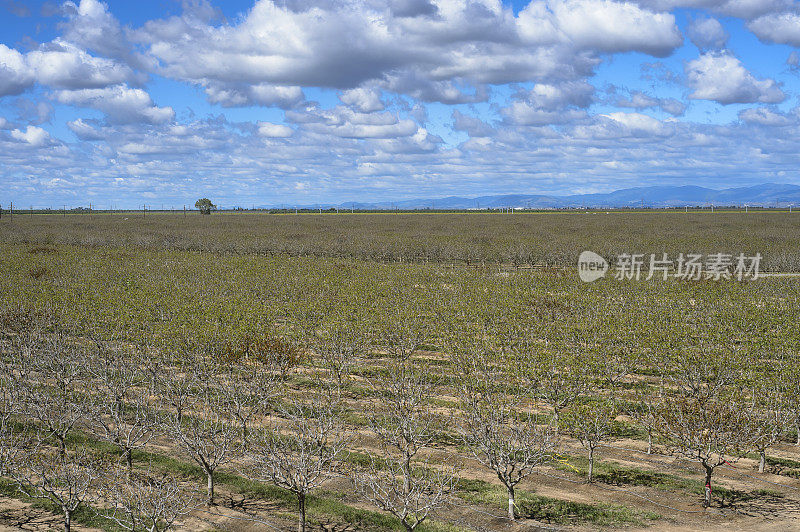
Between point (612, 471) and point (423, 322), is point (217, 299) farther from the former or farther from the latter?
point (612, 471)

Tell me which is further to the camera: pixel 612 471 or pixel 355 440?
pixel 355 440

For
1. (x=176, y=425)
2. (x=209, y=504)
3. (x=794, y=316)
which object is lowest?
(x=209, y=504)

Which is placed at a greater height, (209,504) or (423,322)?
(423,322)

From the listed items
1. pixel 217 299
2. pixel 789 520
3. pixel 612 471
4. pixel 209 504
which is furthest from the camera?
pixel 217 299

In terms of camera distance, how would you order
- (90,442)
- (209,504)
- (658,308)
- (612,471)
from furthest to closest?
(658,308), (90,442), (612,471), (209,504)

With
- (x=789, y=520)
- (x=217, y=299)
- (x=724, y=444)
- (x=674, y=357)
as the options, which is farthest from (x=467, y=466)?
(x=217, y=299)

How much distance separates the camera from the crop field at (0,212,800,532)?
11.9m

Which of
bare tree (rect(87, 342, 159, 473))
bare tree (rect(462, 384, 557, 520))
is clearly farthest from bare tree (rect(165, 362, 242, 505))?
bare tree (rect(462, 384, 557, 520))

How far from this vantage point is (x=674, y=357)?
19094 millimetres

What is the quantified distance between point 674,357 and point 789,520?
795cm

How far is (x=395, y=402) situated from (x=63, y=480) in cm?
765

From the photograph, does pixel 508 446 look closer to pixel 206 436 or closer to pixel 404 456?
pixel 404 456

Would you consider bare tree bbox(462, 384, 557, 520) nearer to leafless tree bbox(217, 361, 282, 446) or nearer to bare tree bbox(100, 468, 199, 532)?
leafless tree bbox(217, 361, 282, 446)

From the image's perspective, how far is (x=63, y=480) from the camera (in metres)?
11.3
